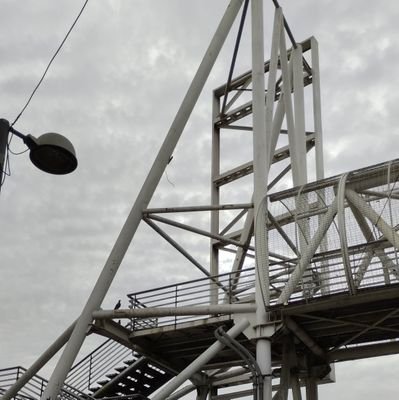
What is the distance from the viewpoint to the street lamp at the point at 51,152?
9594mm

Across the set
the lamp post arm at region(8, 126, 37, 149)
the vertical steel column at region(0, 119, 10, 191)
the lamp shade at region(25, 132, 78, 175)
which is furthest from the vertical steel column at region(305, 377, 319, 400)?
the vertical steel column at region(0, 119, 10, 191)

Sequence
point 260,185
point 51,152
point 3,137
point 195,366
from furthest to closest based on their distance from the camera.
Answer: point 260,185, point 195,366, point 51,152, point 3,137

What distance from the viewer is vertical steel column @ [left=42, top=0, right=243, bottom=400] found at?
24.0 metres

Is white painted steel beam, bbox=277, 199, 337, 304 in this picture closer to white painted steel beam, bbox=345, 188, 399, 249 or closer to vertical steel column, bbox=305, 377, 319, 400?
white painted steel beam, bbox=345, 188, 399, 249

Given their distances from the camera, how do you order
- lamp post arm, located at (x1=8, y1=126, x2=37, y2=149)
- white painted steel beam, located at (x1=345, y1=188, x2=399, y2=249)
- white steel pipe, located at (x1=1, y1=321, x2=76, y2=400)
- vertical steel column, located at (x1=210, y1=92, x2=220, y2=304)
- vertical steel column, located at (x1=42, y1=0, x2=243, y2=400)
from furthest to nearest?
vertical steel column, located at (x1=210, y1=92, x2=220, y2=304) → white steel pipe, located at (x1=1, y1=321, x2=76, y2=400) → vertical steel column, located at (x1=42, y1=0, x2=243, y2=400) → white painted steel beam, located at (x1=345, y1=188, x2=399, y2=249) → lamp post arm, located at (x1=8, y1=126, x2=37, y2=149)

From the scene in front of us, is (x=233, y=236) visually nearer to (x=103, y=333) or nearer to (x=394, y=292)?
(x=103, y=333)

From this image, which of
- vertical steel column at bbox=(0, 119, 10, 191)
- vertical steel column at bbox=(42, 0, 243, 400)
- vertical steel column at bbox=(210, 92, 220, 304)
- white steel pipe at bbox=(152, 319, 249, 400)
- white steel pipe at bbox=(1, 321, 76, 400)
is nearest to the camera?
vertical steel column at bbox=(0, 119, 10, 191)

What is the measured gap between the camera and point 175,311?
24016 millimetres

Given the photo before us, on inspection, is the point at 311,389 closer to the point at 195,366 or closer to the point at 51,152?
the point at 195,366

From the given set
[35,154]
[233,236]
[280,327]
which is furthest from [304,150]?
[35,154]

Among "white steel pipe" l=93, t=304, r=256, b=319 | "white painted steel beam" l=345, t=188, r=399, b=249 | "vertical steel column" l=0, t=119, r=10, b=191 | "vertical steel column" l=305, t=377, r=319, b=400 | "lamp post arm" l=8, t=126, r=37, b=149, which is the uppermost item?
"white painted steel beam" l=345, t=188, r=399, b=249

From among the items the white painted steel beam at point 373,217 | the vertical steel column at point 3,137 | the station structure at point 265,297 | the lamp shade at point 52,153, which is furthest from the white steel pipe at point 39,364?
the vertical steel column at point 3,137

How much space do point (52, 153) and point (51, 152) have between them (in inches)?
0.9

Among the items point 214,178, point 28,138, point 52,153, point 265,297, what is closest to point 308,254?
point 265,297
